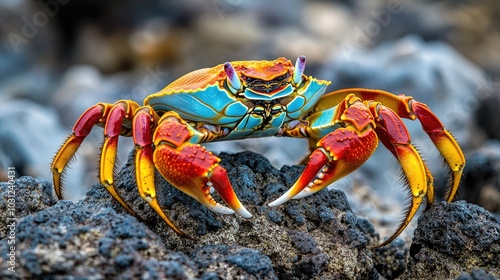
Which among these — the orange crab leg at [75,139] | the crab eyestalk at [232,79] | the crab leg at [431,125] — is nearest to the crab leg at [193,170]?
the crab eyestalk at [232,79]

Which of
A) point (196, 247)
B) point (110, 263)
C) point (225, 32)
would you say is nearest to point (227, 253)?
point (196, 247)

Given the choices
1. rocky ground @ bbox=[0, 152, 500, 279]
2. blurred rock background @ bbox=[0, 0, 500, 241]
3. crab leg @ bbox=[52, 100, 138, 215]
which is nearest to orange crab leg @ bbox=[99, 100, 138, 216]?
crab leg @ bbox=[52, 100, 138, 215]

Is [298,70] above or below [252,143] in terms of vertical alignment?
above

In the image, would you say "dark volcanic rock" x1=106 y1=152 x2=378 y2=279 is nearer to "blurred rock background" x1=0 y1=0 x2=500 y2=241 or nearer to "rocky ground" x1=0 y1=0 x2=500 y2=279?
"rocky ground" x1=0 y1=0 x2=500 y2=279

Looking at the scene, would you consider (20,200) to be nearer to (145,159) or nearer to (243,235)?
(145,159)

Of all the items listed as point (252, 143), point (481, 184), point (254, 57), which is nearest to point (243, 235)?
point (481, 184)

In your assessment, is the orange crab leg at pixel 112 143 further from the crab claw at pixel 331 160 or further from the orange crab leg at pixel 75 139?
the crab claw at pixel 331 160
